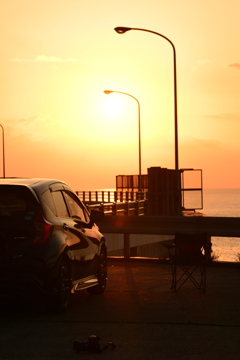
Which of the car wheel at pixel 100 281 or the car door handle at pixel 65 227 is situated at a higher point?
the car door handle at pixel 65 227

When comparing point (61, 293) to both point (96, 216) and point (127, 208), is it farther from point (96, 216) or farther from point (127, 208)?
point (127, 208)

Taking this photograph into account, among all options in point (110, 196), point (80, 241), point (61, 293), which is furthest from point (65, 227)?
point (110, 196)

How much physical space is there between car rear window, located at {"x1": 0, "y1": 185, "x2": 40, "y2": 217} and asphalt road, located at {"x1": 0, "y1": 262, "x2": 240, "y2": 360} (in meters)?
1.36

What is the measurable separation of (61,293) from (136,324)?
120cm

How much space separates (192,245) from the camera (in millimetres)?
11273

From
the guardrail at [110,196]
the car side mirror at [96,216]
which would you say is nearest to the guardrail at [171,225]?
the car side mirror at [96,216]

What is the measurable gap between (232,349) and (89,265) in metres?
3.88

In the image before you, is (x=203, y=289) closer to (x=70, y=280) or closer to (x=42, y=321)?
(x=70, y=280)

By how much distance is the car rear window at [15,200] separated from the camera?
8.71m

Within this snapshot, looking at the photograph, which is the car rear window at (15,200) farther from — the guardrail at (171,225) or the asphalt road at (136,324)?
the guardrail at (171,225)

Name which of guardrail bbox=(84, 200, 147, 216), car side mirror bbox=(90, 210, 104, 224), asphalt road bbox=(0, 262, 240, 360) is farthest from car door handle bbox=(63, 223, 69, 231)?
guardrail bbox=(84, 200, 147, 216)

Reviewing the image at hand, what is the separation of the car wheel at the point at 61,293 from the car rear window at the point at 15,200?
89 cm

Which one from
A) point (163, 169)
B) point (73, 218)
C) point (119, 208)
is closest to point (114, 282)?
point (73, 218)

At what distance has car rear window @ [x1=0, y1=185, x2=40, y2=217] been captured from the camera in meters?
8.71
